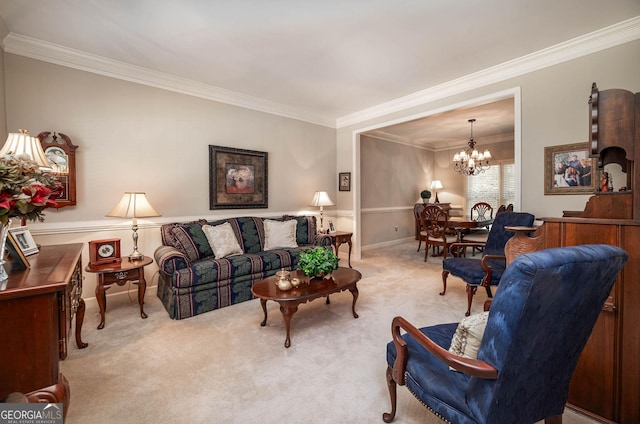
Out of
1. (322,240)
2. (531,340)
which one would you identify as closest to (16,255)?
(531,340)

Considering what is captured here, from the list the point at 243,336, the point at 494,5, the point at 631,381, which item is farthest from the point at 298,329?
the point at 494,5

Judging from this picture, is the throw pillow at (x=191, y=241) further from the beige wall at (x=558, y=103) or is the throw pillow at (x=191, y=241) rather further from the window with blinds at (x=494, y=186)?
the window with blinds at (x=494, y=186)

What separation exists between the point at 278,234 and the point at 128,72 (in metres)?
2.69

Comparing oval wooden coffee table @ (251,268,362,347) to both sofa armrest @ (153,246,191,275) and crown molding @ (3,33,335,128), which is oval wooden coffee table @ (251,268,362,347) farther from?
crown molding @ (3,33,335,128)

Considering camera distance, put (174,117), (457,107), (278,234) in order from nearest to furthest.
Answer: (174,117) < (457,107) < (278,234)

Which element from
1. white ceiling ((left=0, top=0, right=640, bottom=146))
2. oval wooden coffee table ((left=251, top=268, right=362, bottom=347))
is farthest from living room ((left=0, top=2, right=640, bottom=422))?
oval wooden coffee table ((left=251, top=268, right=362, bottom=347))

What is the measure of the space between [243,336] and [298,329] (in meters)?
0.49

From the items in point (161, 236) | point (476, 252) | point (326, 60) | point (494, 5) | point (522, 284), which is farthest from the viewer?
point (476, 252)

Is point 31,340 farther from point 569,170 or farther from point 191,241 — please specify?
point 569,170

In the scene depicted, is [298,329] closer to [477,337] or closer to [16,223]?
[477,337]

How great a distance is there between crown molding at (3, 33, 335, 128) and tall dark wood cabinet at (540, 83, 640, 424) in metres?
3.95

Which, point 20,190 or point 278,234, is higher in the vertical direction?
point 20,190

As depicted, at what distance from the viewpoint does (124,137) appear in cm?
329

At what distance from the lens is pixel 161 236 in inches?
138
